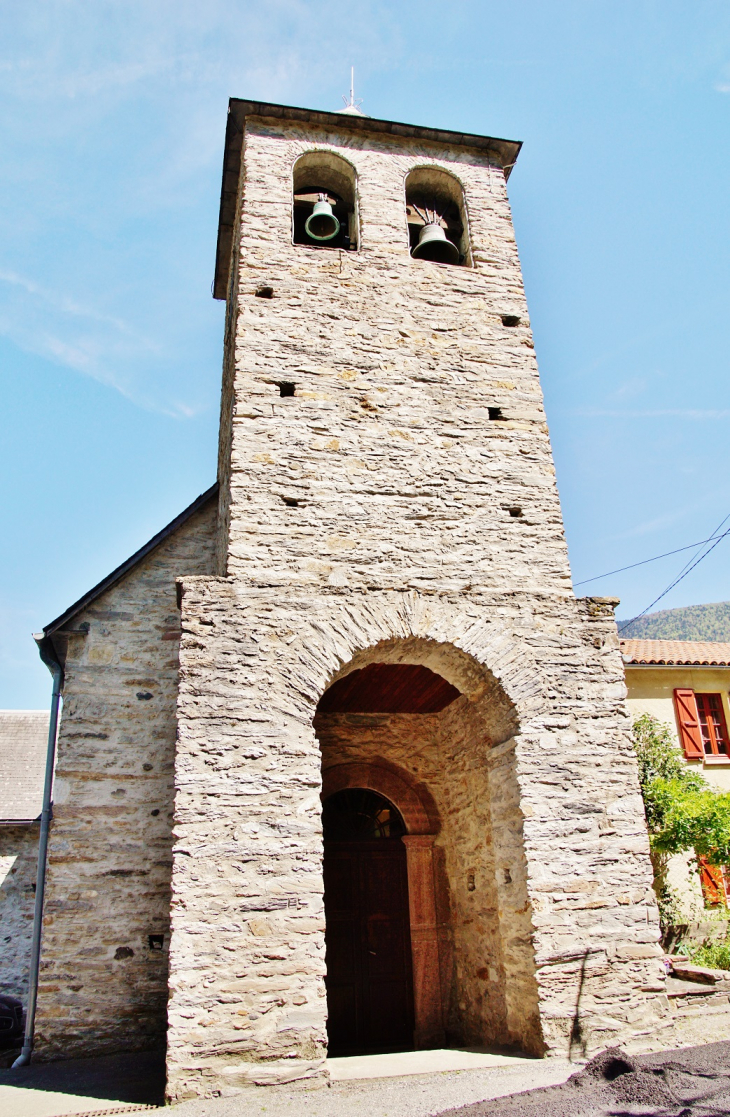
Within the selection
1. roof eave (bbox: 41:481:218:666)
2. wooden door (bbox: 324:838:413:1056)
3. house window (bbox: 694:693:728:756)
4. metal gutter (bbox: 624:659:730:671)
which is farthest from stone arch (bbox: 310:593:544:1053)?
house window (bbox: 694:693:728:756)

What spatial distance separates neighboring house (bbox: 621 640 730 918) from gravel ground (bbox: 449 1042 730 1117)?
25.5ft

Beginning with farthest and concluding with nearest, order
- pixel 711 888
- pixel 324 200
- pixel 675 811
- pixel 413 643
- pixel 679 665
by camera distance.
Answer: pixel 679 665
pixel 711 888
pixel 675 811
pixel 324 200
pixel 413 643

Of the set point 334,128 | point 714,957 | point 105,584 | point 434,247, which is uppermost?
point 334,128

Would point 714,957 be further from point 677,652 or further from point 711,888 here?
point 677,652

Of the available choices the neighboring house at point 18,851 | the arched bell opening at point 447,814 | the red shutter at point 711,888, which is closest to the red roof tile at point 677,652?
the red shutter at point 711,888

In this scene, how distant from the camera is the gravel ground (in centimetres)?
398

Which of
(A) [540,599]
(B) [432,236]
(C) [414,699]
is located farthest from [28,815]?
(B) [432,236]

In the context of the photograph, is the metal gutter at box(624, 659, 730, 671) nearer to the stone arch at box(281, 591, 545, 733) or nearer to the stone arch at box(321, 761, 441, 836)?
the stone arch at box(321, 761, 441, 836)

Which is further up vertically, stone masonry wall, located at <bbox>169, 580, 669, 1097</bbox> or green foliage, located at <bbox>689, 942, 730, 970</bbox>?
stone masonry wall, located at <bbox>169, 580, 669, 1097</bbox>

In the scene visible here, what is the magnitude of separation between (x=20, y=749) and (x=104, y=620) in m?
7.28

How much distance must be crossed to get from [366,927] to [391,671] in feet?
8.36

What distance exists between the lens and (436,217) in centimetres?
854

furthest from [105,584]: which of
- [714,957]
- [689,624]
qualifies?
[689,624]

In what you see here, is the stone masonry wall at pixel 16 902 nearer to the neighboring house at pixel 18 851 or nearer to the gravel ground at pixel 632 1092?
the neighboring house at pixel 18 851
